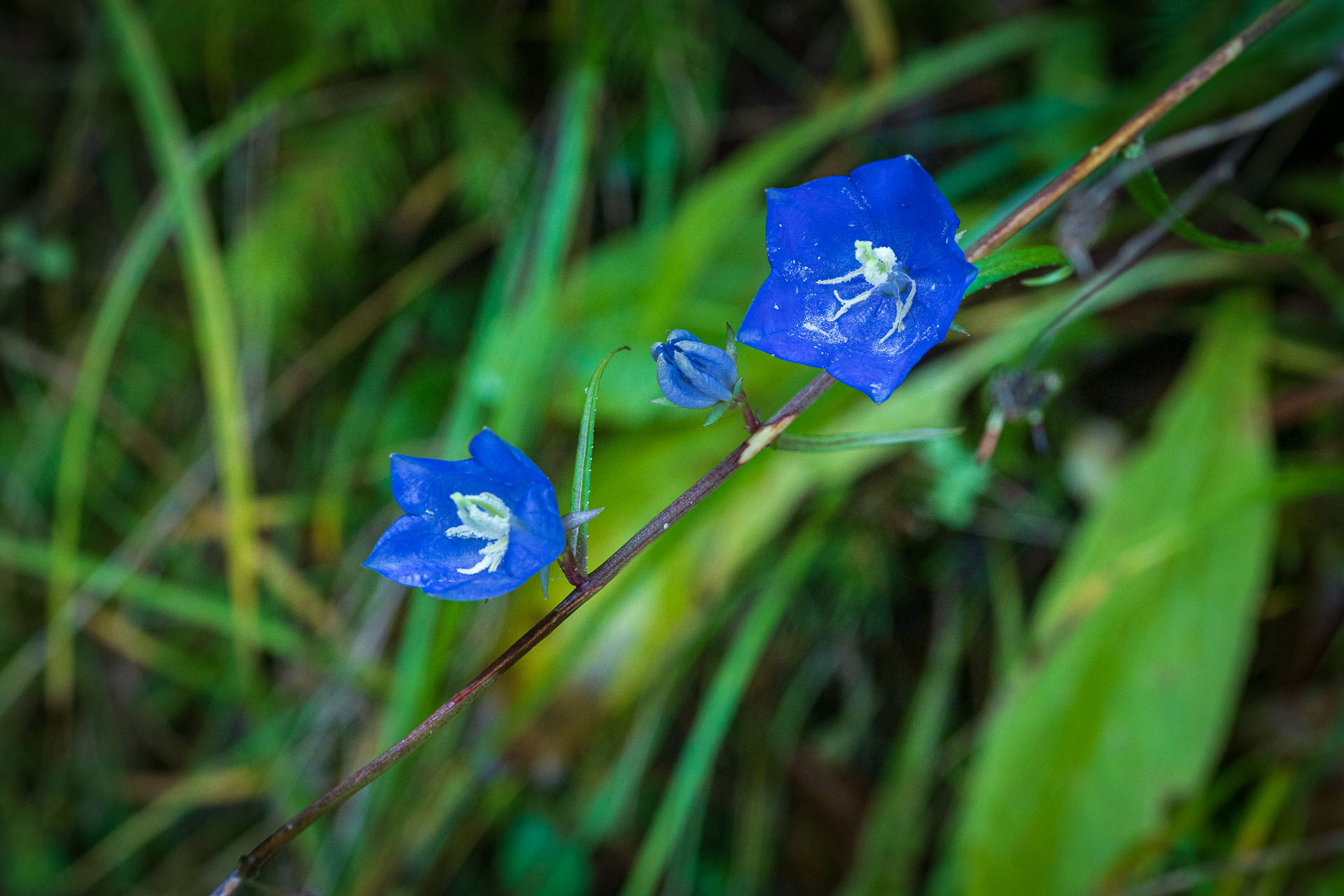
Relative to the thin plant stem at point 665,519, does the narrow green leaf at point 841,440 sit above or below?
below

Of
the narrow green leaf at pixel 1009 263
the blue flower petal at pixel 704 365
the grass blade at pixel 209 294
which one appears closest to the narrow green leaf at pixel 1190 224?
the narrow green leaf at pixel 1009 263

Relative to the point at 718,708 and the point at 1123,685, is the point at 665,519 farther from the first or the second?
the point at 1123,685

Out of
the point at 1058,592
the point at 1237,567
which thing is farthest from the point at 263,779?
the point at 1237,567

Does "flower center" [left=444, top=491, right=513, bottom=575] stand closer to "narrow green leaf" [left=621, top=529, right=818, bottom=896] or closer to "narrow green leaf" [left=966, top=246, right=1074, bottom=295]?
"narrow green leaf" [left=966, top=246, right=1074, bottom=295]

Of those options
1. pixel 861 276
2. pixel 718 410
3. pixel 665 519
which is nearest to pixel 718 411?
pixel 718 410

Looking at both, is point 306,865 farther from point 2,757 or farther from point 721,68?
point 721,68

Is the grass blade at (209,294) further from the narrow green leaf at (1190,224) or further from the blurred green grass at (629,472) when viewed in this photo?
the narrow green leaf at (1190,224)

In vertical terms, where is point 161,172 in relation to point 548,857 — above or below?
above
